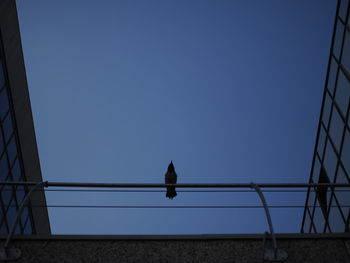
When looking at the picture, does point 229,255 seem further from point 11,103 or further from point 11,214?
point 11,103

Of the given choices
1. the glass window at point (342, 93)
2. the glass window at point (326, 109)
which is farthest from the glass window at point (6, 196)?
the glass window at point (326, 109)

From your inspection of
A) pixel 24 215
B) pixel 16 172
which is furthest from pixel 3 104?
pixel 24 215

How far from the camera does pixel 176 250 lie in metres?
4.45

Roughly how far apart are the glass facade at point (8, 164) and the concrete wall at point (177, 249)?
24.3 ft

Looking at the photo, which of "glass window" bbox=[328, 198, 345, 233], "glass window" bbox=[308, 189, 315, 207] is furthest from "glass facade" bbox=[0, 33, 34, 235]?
"glass window" bbox=[308, 189, 315, 207]

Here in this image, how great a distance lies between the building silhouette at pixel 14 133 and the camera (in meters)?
12.0

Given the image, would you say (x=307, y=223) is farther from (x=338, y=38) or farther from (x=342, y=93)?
(x=338, y=38)

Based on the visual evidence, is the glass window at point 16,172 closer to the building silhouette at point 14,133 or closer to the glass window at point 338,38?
the building silhouette at point 14,133

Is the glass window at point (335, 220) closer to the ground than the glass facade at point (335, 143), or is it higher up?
closer to the ground

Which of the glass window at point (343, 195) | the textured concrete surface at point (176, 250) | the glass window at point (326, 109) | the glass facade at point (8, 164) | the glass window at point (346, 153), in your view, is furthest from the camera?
the glass window at point (326, 109)

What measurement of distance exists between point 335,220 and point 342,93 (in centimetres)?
379

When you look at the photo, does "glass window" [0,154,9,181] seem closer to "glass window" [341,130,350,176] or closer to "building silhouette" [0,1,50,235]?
"building silhouette" [0,1,50,235]

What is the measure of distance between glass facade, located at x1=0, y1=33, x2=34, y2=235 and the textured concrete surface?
7413 millimetres

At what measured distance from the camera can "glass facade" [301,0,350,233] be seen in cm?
988
